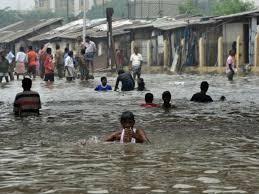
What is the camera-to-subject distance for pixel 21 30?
2222 inches

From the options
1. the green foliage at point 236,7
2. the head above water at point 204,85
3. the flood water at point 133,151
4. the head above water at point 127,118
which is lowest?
the flood water at point 133,151

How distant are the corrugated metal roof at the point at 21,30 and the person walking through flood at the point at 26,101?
130 feet

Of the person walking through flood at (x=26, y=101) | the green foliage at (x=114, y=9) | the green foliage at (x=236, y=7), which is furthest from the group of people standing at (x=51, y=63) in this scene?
the green foliage at (x=114, y=9)

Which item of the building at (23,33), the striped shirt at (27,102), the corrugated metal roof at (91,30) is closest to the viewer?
the striped shirt at (27,102)

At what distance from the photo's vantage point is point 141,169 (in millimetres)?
6770

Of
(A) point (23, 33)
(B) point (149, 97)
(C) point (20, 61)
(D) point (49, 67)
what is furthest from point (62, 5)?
(B) point (149, 97)

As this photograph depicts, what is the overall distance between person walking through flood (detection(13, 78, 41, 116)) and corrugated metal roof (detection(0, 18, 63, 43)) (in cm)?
3975

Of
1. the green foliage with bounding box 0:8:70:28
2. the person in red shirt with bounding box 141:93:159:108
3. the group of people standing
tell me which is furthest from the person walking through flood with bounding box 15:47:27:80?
the green foliage with bounding box 0:8:70:28

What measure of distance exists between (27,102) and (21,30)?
4476 centimetres

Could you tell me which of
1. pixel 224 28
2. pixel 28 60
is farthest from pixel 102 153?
pixel 224 28

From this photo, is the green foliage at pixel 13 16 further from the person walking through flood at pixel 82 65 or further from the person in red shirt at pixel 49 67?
the person in red shirt at pixel 49 67

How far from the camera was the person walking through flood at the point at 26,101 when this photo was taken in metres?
12.5

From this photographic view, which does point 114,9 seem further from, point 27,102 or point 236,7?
point 27,102

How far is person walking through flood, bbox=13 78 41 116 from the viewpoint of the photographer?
41.0 feet
